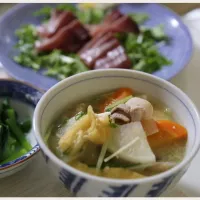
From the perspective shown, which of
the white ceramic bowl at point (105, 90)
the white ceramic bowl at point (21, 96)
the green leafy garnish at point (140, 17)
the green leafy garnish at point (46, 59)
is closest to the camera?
the white ceramic bowl at point (105, 90)

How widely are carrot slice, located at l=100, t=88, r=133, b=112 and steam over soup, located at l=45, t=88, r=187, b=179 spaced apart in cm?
8

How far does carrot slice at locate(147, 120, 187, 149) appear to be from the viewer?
844 millimetres

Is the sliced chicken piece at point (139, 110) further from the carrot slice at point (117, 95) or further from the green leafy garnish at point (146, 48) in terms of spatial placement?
the green leafy garnish at point (146, 48)

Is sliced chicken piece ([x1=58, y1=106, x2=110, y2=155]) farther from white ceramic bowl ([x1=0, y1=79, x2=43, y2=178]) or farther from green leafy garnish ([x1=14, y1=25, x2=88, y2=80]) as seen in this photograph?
green leafy garnish ([x1=14, y1=25, x2=88, y2=80])

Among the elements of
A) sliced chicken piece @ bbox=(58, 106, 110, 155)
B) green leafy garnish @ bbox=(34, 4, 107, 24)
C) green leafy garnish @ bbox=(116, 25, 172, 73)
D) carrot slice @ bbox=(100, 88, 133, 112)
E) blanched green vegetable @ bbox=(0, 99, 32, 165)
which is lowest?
green leafy garnish @ bbox=(116, 25, 172, 73)

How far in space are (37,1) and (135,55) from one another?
20.0 inches

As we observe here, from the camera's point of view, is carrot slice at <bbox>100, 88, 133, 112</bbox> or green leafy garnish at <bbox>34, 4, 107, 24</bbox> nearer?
carrot slice at <bbox>100, 88, 133, 112</bbox>

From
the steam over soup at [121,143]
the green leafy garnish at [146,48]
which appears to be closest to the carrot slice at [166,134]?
the steam over soup at [121,143]

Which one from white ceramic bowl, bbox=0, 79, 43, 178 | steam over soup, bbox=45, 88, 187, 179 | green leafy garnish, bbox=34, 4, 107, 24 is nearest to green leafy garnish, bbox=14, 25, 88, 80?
green leafy garnish, bbox=34, 4, 107, 24

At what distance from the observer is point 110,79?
3.14 feet

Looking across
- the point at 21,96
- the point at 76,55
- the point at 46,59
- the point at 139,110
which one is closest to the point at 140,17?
Result: the point at 76,55

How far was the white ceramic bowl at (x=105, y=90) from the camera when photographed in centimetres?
73

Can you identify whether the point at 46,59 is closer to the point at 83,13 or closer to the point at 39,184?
the point at 83,13

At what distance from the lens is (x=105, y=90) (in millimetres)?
976
